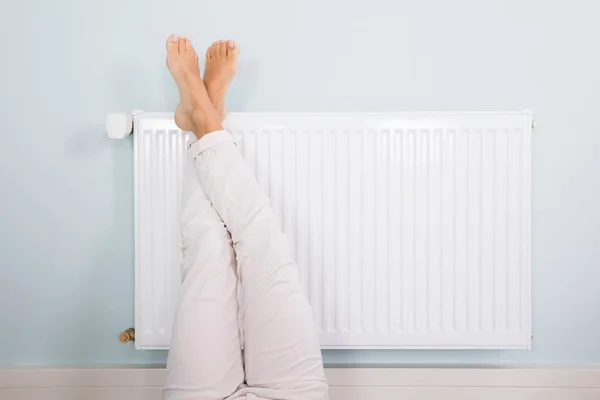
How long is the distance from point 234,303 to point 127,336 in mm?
385

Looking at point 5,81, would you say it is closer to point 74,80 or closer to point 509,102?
point 74,80

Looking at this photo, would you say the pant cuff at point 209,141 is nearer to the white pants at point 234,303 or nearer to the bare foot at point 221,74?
the white pants at point 234,303

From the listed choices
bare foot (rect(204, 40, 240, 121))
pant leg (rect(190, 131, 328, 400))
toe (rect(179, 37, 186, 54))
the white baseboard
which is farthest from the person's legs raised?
the white baseboard

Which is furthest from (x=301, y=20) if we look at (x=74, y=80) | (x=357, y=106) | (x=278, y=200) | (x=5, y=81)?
(x=5, y=81)

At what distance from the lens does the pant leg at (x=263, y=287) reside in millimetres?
931

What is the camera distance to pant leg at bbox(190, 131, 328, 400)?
3.05 feet

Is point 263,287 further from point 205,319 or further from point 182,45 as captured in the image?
point 182,45

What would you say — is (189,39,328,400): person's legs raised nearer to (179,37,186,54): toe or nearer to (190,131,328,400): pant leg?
(190,131,328,400): pant leg

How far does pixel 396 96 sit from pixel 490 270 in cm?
45

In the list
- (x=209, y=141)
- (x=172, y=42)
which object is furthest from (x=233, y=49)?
(x=209, y=141)

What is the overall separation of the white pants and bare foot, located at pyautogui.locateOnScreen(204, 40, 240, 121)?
0.40ft

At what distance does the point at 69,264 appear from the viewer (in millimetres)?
1279

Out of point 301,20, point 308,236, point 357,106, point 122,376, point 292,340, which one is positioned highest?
point 301,20

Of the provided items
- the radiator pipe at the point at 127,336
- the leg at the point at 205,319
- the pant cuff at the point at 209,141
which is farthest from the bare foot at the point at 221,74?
the radiator pipe at the point at 127,336
